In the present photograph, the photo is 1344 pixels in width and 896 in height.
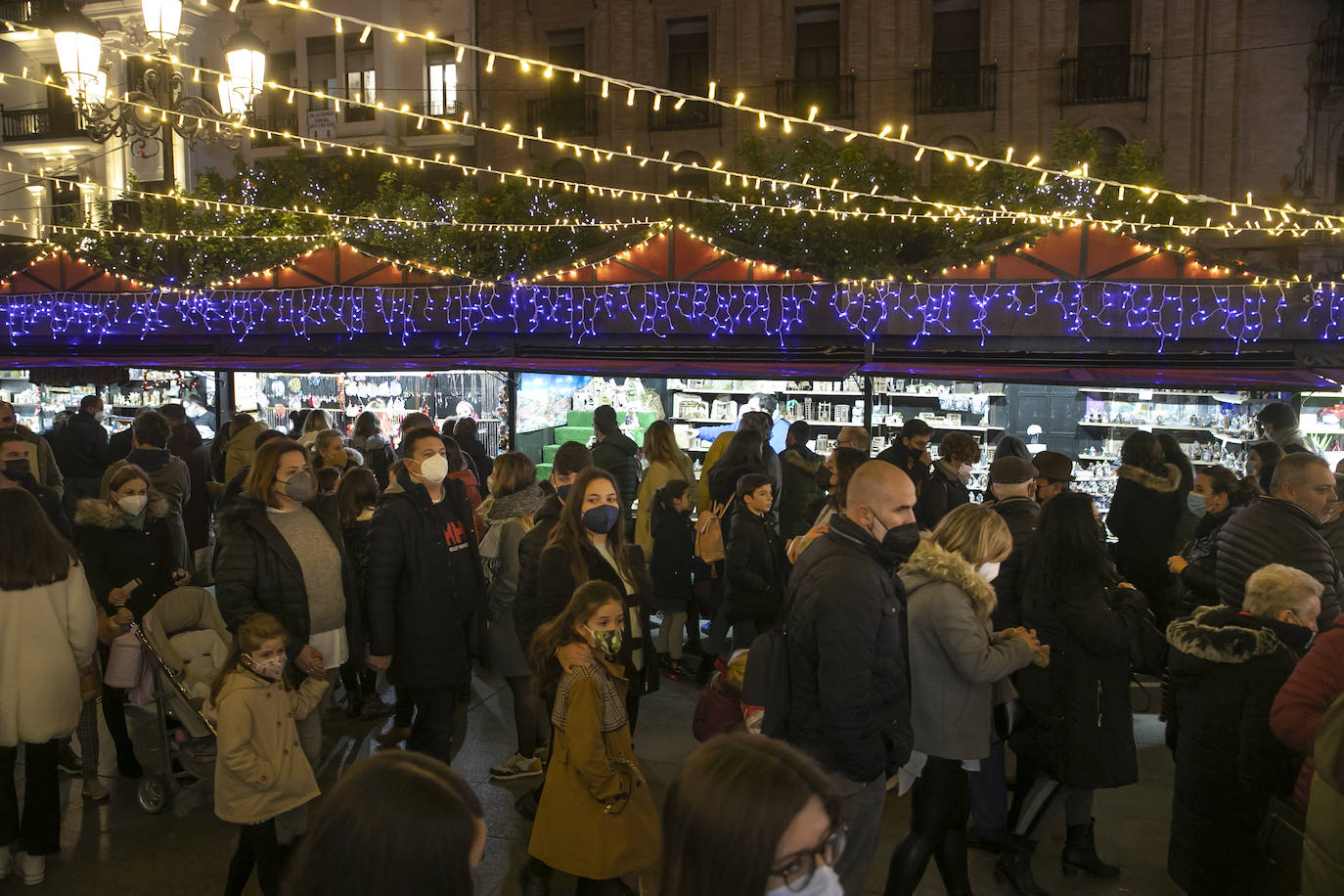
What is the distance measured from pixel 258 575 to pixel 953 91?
15.5 meters

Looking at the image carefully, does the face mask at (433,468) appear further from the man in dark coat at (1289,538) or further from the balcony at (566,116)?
the balcony at (566,116)

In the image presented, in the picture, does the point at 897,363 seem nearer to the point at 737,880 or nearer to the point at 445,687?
the point at 445,687

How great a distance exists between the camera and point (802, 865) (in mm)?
1678

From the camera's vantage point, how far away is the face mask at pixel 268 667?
3.79 meters

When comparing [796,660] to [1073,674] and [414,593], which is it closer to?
[1073,674]

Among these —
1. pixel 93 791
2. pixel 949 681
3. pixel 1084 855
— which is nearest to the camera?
pixel 949 681

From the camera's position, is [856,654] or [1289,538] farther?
[1289,538]

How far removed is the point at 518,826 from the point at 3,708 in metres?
2.20

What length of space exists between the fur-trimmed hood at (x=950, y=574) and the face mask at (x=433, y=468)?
215 cm

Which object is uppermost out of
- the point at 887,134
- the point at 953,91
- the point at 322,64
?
the point at 322,64

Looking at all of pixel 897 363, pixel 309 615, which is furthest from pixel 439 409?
pixel 309 615

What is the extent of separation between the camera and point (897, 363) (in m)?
9.94

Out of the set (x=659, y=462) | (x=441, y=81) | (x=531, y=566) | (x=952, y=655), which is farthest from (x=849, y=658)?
(x=441, y=81)

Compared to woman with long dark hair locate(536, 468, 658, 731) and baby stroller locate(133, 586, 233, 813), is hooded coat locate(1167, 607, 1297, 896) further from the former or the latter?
baby stroller locate(133, 586, 233, 813)
